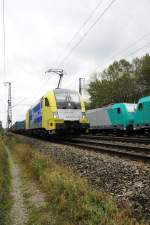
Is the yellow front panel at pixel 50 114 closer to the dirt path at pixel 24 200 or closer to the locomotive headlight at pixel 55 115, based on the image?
the locomotive headlight at pixel 55 115

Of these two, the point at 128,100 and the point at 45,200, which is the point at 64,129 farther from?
the point at 128,100

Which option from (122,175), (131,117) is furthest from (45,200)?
(131,117)

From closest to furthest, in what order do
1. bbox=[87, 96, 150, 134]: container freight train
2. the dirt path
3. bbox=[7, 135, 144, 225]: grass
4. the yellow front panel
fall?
bbox=[7, 135, 144, 225]: grass, the dirt path, the yellow front panel, bbox=[87, 96, 150, 134]: container freight train

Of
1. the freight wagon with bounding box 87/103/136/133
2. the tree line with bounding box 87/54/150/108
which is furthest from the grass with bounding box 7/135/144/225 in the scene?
the tree line with bounding box 87/54/150/108

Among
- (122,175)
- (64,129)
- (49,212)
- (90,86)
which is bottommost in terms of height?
(49,212)

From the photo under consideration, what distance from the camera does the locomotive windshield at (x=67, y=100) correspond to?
778 inches

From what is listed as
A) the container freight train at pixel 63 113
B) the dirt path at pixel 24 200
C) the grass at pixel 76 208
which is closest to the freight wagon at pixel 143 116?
the container freight train at pixel 63 113

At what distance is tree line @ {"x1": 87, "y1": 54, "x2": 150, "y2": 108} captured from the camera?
196 feet

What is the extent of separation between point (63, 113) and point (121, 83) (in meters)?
46.5

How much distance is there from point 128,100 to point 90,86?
15067 millimetres

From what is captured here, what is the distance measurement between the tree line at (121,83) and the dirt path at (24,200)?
159 feet

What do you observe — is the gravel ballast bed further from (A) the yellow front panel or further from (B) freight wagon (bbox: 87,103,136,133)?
(B) freight wagon (bbox: 87,103,136,133)

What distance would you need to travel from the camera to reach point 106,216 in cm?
477

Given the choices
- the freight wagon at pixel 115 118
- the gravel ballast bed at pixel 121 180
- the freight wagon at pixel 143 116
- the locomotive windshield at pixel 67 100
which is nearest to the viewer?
the gravel ballast bed at pixel 121 180
